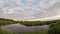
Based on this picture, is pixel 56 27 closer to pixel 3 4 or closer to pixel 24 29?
pixel 24 29

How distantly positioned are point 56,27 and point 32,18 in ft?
1.65

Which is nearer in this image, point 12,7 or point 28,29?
point 28,29

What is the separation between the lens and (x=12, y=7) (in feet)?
5.56

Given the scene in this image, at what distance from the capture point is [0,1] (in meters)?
1.73

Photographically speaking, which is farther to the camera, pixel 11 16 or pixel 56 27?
pixel 11 16

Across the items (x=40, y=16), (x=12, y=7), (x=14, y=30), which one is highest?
(x=12, y=7)

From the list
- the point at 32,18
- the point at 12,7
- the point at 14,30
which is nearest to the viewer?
the point at 14,30

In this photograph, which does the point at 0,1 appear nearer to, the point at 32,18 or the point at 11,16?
the point at 11,16

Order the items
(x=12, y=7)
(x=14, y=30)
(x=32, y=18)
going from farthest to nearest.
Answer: (x=12, y=7) < (x=32, y=18) < (x=14, y=30)

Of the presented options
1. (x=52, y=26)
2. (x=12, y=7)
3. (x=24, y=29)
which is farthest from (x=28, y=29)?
(x=12, y=7)

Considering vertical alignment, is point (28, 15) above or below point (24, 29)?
above

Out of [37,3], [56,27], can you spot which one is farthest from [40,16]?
[56,27]

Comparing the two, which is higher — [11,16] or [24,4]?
[24,4]

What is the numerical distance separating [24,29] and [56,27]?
231 millimetres
